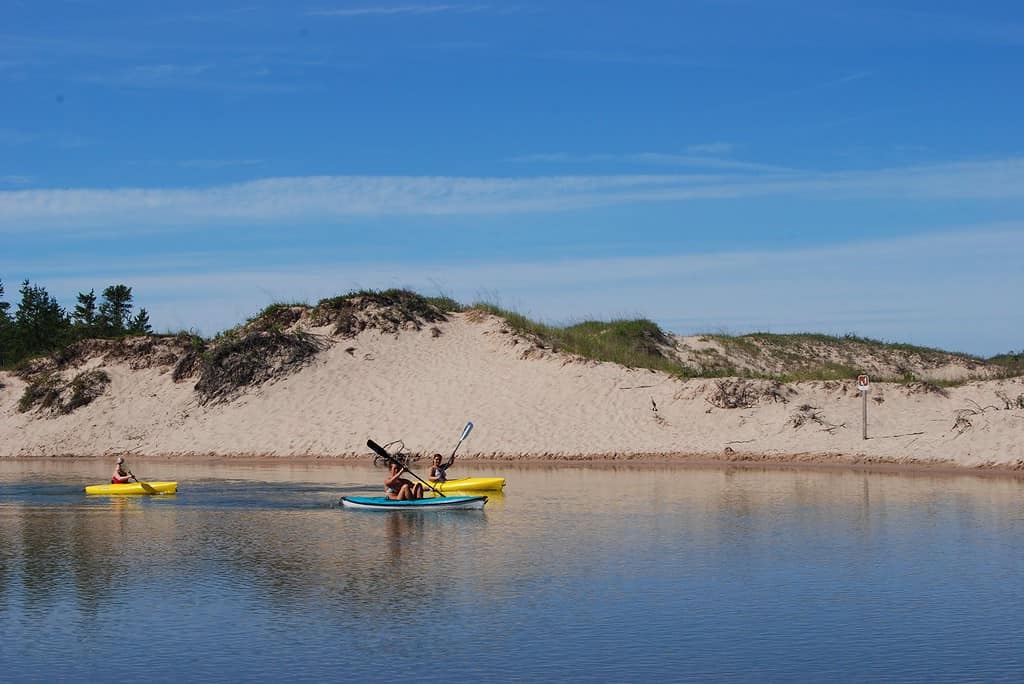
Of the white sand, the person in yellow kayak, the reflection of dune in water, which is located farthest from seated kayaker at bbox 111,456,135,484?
the white sand

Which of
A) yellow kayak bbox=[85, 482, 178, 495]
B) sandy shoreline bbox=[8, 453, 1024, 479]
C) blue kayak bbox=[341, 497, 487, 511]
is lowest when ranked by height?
blue kayak bbox=[341, 497, 487, 511]

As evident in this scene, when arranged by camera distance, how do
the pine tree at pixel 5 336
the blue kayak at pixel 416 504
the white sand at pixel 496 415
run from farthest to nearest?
the pine tree at pixel 5 336
the white sand at pixel 496 415
the blue kayak at pixel 416 504

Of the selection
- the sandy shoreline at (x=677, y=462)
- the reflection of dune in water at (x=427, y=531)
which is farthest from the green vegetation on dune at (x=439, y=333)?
the reflection of dune in water at (x=427, y=531)

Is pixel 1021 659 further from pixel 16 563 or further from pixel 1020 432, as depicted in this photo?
pixel 1020 432

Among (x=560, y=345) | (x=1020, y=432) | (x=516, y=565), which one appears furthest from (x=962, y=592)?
(x=560, y=345)

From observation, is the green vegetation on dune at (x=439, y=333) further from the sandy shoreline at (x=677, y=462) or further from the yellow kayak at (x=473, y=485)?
the yellow kayak at (x=473, y=485)

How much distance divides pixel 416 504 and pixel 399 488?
0.94 m

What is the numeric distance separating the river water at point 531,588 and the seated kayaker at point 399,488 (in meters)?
1.01

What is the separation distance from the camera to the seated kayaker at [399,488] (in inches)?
1085

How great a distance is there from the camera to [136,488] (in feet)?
102

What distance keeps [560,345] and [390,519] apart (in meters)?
23.2

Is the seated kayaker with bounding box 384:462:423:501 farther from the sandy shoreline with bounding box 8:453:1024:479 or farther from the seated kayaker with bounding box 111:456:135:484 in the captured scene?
the sandy shoreline with bounding box 8:453:1024:479

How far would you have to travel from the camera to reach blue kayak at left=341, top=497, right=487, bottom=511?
26.7 meters

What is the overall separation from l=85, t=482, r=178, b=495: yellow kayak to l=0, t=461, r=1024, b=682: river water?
1732 mm
